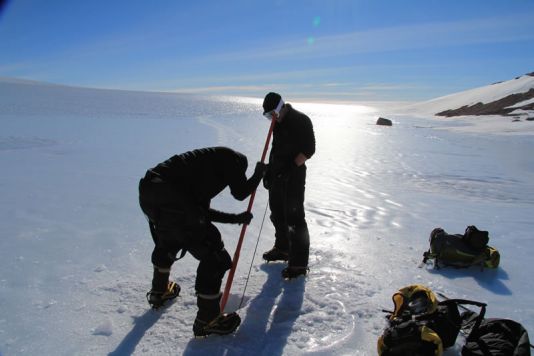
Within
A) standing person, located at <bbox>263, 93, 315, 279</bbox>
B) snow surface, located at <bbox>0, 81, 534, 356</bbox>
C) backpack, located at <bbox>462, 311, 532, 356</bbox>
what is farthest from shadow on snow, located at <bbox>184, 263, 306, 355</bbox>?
Result: backpack, located at <bbox>462, 311, 532, 356</bbox>

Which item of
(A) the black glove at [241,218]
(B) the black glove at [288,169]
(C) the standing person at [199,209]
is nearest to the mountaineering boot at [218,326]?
(C) the standing person at [199,209]

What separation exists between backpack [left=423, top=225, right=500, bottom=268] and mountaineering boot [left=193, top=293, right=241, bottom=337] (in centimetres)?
274

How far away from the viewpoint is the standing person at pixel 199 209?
2.92m

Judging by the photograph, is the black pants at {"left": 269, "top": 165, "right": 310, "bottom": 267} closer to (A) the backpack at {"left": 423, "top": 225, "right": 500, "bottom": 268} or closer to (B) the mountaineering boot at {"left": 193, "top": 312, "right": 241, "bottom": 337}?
(B) the mountaineering boot at {"left": 193, "top": 312, "right": 241, "bottom": 337}

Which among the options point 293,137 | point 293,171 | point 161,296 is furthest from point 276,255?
point 161,296

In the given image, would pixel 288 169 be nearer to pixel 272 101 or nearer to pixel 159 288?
pixel 272 101

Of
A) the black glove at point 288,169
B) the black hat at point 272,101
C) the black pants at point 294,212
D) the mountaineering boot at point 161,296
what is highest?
the black hat at point 272,101

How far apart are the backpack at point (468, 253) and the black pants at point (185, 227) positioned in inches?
110

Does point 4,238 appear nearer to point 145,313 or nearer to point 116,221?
point 116,221

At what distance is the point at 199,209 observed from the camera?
9.89 ft

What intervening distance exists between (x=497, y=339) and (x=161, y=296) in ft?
8.96

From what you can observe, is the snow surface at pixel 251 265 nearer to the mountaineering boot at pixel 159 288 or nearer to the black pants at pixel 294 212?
the mountaineering boot at pixel 159 288

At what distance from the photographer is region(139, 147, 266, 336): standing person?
115 inches

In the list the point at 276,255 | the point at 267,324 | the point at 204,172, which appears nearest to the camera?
the point at 204,172
